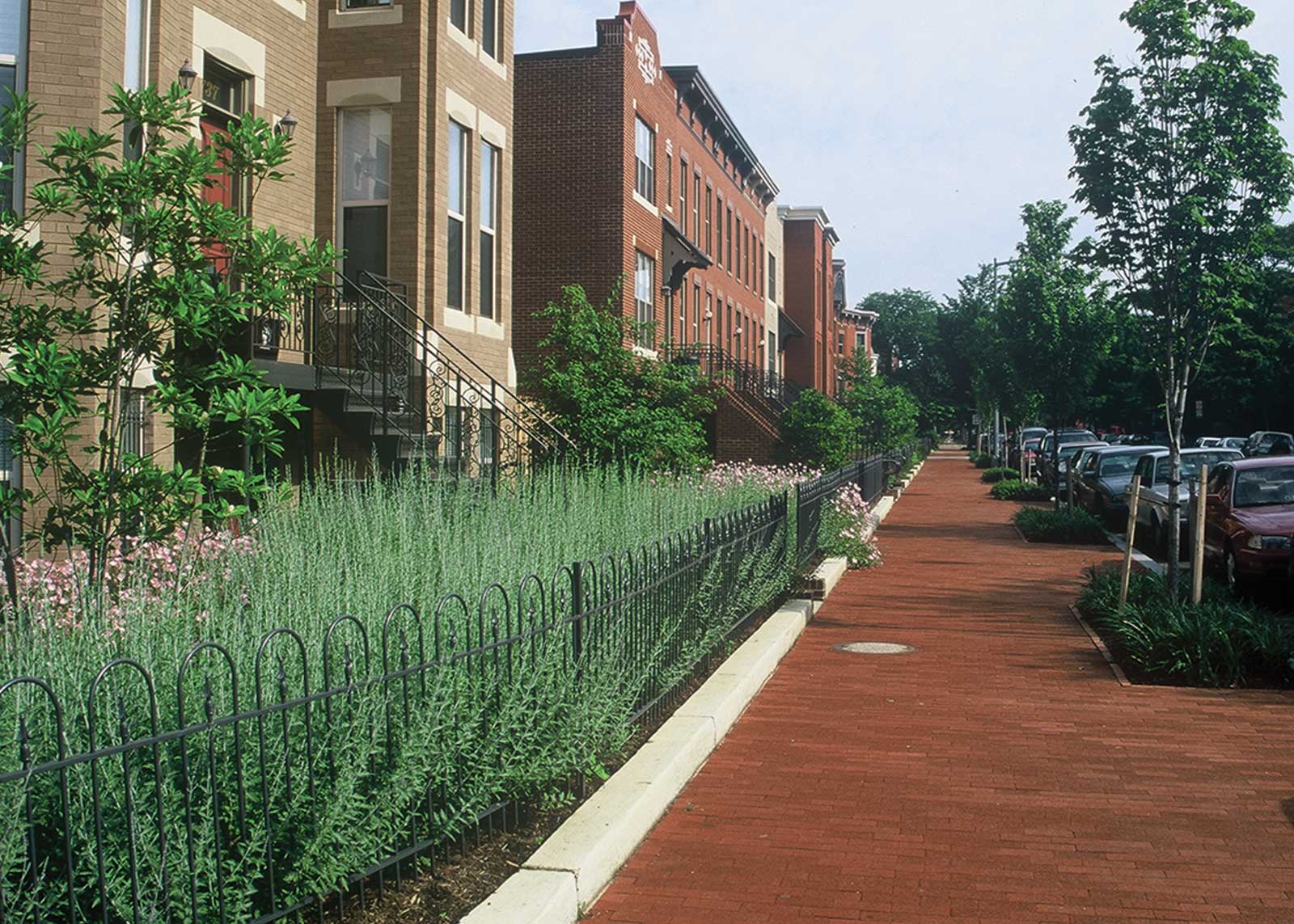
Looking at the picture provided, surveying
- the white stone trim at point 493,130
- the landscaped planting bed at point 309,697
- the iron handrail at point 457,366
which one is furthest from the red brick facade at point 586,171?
the landscaped planting bed at point 309,697

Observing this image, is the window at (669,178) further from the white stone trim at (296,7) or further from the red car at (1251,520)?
the white stone trim at (296,7)

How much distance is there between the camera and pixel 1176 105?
14.6 meters

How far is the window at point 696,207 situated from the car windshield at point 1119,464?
1399cm

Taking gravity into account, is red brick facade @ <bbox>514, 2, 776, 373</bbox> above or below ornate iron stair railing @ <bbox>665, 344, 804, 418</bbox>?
above

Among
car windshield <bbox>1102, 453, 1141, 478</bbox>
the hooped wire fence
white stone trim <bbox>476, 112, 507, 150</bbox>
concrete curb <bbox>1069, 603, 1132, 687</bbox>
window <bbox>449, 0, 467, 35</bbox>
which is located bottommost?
concrete curb <bbox>1069, 603, 1132, 687</bbox>

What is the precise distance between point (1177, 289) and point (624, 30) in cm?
1662

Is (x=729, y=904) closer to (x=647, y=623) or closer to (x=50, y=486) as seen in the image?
(x=647, y=623)

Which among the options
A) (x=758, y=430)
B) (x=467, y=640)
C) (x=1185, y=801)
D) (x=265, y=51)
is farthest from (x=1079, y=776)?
(x=758, y=430)

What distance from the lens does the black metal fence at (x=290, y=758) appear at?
3.70 meters

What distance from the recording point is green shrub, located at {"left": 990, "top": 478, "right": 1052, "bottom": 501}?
35.5 meters

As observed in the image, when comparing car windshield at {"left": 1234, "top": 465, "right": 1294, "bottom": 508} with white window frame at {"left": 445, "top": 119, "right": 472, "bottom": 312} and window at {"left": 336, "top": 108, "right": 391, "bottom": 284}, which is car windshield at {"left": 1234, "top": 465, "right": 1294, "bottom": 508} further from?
window at {"left": 336, "top": 108, "right": 391, "bottom": 284}

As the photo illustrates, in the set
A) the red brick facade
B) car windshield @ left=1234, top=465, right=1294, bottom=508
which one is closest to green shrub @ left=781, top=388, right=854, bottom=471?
the red brick facade

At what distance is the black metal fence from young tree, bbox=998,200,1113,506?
96.4 feet

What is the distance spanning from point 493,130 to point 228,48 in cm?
582
